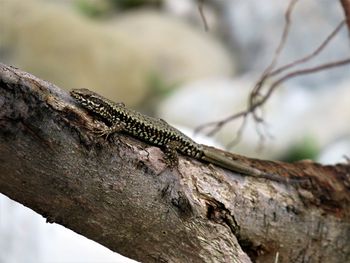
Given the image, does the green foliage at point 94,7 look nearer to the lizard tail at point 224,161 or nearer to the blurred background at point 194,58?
the blurred background at point 194,58

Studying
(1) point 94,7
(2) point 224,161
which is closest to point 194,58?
(1) point 94,7

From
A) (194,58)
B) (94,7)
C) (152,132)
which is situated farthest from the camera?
(94,7)

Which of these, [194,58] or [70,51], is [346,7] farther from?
[194,58]

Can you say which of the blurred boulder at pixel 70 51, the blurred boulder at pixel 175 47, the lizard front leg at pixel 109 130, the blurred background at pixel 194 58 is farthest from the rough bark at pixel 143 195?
the blurred boulder at pixel 175 47

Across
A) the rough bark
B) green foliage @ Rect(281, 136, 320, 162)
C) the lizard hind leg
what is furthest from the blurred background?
the lizard hind leg

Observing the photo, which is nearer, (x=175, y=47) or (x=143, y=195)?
(x=143, y=195)

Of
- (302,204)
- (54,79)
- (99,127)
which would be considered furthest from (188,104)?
(99,127)

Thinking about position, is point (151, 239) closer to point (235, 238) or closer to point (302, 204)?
point (235, 238)
